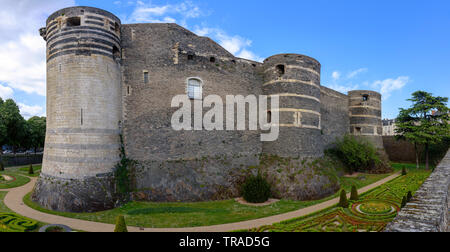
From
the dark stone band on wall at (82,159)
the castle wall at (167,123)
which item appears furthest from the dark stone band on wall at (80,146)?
the castle wall at (167,123)

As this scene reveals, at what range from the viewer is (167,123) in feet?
55.6

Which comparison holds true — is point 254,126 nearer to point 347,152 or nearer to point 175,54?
point 175,54

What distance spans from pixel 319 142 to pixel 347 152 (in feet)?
20.9

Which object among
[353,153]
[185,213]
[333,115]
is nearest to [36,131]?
[185,213]

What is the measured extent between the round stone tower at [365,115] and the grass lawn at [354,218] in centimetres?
1435

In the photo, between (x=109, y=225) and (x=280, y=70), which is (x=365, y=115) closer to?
(x=280, y=70)

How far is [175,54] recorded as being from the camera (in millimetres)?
17344

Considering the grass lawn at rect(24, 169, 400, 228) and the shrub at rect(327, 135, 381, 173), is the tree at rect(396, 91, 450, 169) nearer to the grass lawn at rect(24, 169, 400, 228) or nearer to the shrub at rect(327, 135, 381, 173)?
the shrub at rect(327, 135, 381, 173)

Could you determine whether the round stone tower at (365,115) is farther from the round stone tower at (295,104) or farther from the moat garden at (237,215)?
the moat garden at (237,215)

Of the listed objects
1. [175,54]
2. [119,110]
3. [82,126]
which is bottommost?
[82,126]

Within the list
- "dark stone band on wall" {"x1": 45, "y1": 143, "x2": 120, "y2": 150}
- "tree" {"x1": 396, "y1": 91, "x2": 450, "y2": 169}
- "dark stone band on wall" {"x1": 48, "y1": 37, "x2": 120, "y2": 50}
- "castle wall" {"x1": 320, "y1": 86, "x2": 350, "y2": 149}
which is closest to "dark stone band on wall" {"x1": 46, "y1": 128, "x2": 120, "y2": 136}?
"dark stone band on wall" {"x1": 45, "y1": 143, "x2": 120, "y2": 150}

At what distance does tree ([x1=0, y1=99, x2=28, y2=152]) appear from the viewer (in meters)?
28.9
